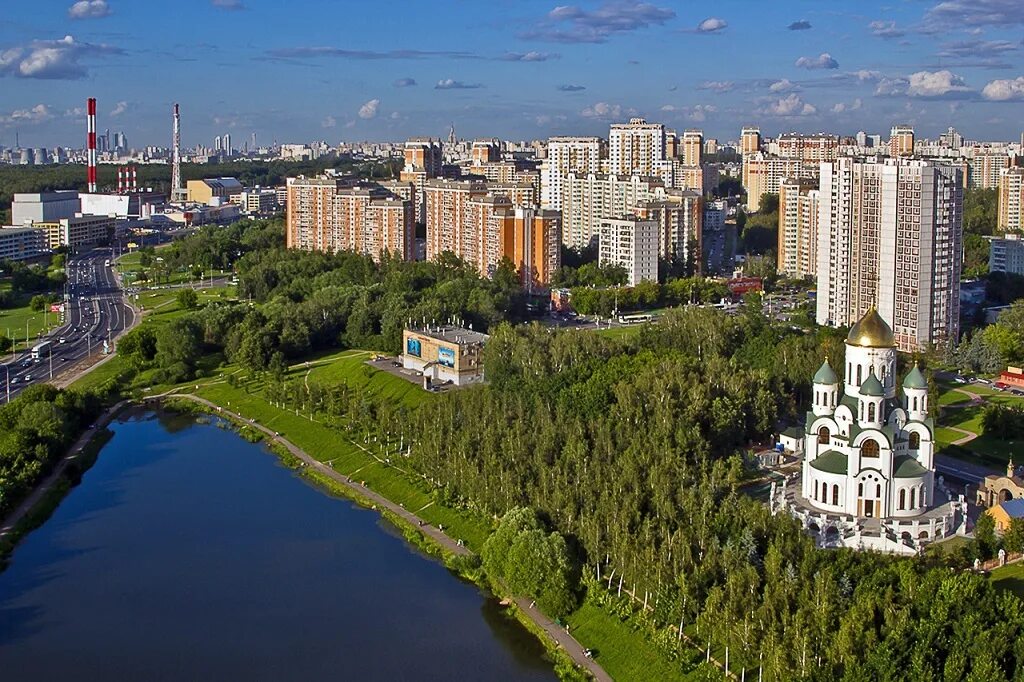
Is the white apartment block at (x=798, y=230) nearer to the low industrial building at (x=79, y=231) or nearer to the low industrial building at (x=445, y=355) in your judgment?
the low industrial building at (x=445, y=355)

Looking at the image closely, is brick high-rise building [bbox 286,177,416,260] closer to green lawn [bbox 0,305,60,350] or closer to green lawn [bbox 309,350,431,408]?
green lawn [bbox 0,305,60,350]

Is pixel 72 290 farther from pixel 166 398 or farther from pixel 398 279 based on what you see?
pixel 166 398

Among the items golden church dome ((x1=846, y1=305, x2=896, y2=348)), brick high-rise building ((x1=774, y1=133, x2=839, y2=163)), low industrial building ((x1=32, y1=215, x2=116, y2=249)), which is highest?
brick high-rise building ((x1=774, y1=133, x2=839, y2=163))

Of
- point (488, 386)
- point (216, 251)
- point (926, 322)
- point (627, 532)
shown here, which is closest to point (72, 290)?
point (216, 251)

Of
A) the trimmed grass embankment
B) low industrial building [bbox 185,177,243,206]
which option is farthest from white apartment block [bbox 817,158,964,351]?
low industrial building [bbox 185,177,243,206]

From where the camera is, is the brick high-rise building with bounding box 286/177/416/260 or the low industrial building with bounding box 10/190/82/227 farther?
the low industrial building with bounding box 10/190/82/227

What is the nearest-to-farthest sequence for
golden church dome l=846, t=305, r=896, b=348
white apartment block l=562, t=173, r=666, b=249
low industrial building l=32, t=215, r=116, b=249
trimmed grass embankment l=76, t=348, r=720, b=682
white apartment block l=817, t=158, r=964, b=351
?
trimmed grass embankment l=76, t=348, r=720, b=682 < golden church dome l=846, t=305, r=896, b=348 < white apartment block l=817, t=158, r=964, b=351 < white apartment block l=562, t=173, r=666, b=249 < low industrial building l=32, t=215, r=116, b=249

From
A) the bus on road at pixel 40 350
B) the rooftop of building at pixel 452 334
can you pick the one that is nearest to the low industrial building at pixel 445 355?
the rooftop of building at pixel 452 334
